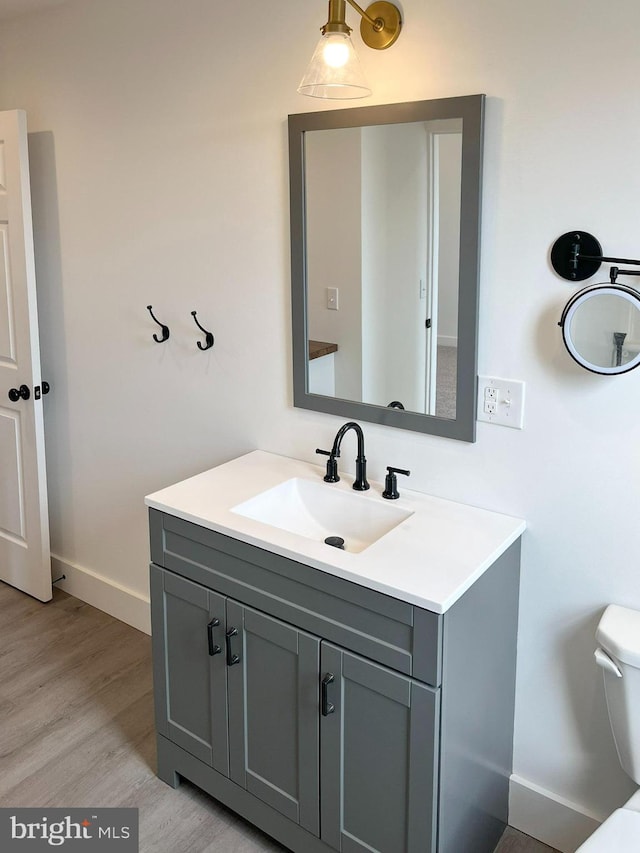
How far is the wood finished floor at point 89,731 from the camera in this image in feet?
7.14

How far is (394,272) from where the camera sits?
2.08m

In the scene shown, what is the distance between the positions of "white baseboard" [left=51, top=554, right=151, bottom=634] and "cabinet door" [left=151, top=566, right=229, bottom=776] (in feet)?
2.74

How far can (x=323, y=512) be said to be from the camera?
2.22m

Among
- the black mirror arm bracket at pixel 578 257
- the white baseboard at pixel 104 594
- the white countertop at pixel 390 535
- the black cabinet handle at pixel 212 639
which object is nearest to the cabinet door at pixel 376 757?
the white countertop at pixel 390 535

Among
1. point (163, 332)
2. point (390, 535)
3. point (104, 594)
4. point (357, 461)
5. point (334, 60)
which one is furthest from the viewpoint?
point (104, 594)

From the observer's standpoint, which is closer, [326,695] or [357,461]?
[326,695]

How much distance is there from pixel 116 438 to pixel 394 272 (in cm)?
141

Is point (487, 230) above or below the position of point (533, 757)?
above

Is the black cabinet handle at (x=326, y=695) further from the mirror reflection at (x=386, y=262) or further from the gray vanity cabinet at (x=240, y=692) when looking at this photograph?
the mirror reflection at (x=386, y=262)

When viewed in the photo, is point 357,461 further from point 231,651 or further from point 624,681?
point 624,681

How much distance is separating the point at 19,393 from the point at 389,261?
68.3 inches

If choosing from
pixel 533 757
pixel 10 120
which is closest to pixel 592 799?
pixel 533 757

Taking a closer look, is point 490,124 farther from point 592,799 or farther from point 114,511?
point 114,511

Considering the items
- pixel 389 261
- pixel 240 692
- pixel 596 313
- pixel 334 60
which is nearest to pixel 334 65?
pixel 334 60
